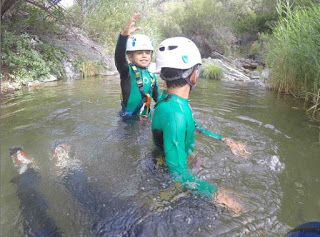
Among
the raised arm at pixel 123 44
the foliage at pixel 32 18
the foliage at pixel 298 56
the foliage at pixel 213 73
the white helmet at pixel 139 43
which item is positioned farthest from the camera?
the foliage at pixel 213 73

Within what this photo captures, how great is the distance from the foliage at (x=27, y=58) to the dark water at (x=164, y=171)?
3.41 m

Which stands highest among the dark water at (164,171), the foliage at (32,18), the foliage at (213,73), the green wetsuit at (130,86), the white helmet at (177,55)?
the foliage at (32,18)

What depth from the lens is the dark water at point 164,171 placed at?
1.92 metres

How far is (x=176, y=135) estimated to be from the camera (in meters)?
1.90

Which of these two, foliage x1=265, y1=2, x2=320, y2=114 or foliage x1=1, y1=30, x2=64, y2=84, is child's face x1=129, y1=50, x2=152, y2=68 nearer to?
foliage x1=265, y1=2, x2=320, y2=114

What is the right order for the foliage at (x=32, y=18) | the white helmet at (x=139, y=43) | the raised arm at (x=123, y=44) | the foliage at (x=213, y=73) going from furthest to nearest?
1. the foliage at (x=213, y=73)
2. the foliage at (x=32, y=18)
3. the white helmet at (x=139, y=43)
4. the raised arm at (x=123, y=44)

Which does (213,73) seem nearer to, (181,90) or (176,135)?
(181,90)

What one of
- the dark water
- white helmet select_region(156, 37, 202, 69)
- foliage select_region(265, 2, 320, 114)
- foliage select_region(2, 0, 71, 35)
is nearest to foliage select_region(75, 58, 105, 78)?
foliage select_region(2, 0, 71, 35)

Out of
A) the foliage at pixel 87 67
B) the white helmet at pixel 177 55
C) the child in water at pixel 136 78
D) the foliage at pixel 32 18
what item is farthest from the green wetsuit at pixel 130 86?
the foliage at pixel 87 67

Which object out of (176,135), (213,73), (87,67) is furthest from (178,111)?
(213,73)

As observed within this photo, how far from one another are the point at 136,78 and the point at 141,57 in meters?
0.32

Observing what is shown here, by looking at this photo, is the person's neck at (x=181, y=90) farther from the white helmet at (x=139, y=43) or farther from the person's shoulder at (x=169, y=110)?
the white helmet at (x=139, y=43)

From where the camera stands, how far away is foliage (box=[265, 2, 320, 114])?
5.04 m

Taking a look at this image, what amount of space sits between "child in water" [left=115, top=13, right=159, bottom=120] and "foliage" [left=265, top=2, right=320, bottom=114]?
3.08 metres
